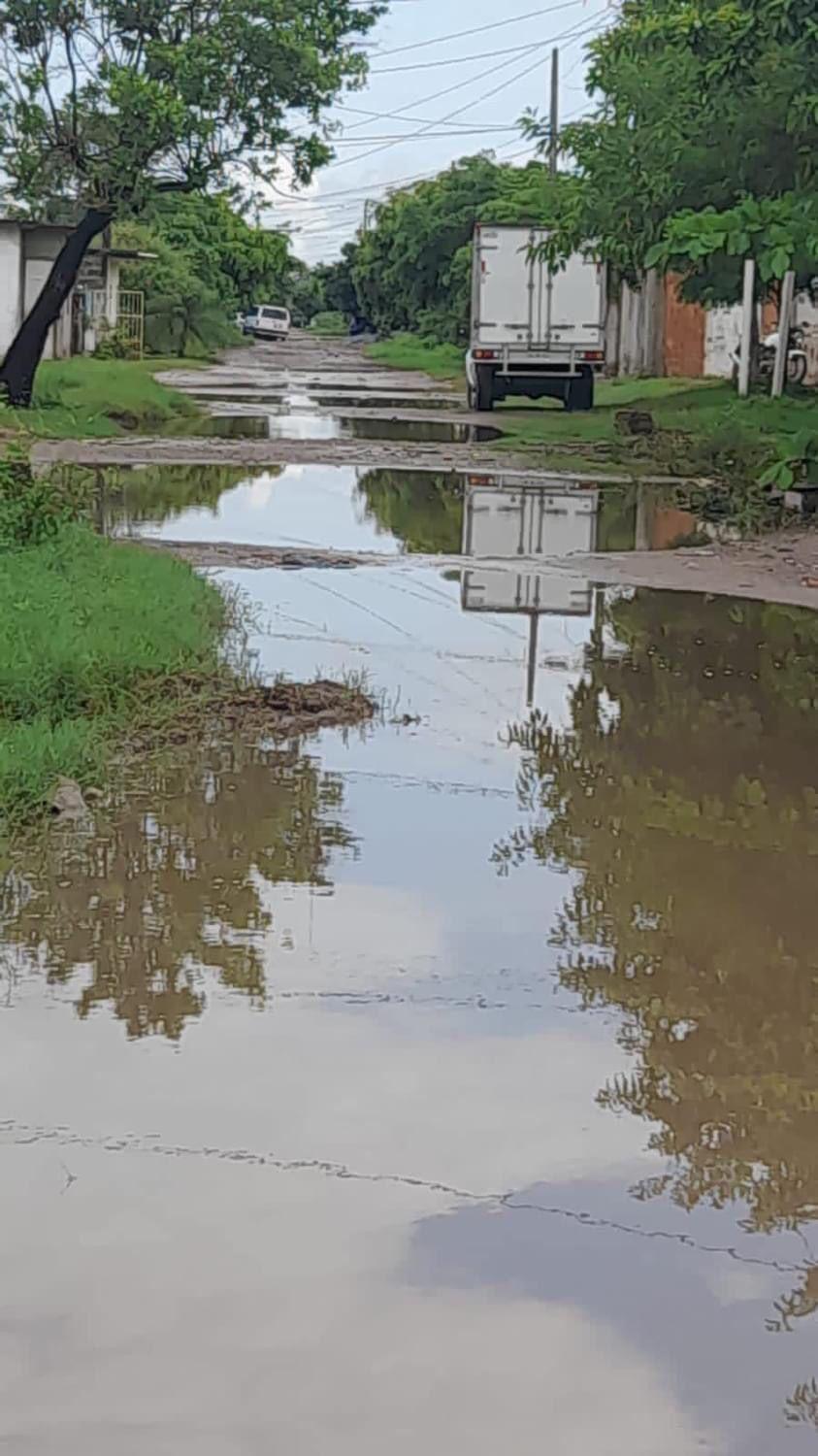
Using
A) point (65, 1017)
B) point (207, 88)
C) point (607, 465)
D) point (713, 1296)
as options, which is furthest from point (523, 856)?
point (207, 88)

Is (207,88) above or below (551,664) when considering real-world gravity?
above

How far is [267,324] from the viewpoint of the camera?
88438 millimetres

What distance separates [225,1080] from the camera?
4664 millimetres

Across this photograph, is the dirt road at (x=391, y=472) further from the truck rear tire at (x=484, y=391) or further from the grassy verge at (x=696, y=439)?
the grassy verge at (x=696, y=439)

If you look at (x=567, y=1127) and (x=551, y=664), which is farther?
(x=551, y=664)

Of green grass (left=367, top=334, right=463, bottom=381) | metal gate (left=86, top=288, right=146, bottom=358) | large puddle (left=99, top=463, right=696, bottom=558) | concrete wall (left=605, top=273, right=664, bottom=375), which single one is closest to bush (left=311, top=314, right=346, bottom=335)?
green grass (left=367, top=334, right=463, bottom=381)

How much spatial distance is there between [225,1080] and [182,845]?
Answer: 6.74 feet

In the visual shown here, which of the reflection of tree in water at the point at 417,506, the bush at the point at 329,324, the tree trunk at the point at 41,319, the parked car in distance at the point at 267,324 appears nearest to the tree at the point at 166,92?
the tree trunk at the point at 41,319

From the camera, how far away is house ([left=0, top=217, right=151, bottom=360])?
40.3 meters

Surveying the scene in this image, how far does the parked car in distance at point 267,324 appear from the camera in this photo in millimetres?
87750

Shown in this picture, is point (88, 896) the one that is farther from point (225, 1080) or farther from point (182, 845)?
point (225, 1080)

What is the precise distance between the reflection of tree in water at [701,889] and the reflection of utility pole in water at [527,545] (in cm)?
88

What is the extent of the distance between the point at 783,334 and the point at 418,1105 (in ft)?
78.6

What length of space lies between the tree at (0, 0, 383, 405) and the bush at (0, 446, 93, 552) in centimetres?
1489
